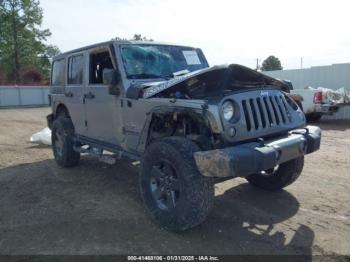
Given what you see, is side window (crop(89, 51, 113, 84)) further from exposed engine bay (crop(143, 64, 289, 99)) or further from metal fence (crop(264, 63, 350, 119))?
metal fence (crop(264, 63, 350, 119))

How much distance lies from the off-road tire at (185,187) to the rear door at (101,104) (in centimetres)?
135

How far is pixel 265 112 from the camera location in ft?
13.8

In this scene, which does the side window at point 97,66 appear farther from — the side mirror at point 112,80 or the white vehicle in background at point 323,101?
the white vehicle in background at point 323,101

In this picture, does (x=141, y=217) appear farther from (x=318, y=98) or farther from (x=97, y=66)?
(x=318, y=98)

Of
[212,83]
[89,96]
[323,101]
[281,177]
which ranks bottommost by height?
[281,177]

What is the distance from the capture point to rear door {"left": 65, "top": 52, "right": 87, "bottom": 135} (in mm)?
6305

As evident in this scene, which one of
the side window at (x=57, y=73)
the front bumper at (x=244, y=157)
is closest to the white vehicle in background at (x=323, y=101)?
the side window at (x=57, y=73)

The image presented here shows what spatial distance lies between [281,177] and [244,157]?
191 cm

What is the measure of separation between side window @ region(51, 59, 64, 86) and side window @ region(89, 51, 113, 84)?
4.20ft

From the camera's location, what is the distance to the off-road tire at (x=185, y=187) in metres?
3.78

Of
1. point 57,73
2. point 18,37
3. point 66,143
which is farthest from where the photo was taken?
point 18,37

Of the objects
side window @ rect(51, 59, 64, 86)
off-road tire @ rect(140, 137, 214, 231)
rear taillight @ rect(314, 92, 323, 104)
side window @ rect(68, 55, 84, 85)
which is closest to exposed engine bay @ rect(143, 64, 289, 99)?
off-road tire @ rect(140, 137, 214, 231)

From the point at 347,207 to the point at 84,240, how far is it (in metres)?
3.17

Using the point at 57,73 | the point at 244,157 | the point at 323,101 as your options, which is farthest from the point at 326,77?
the point at 244,157
